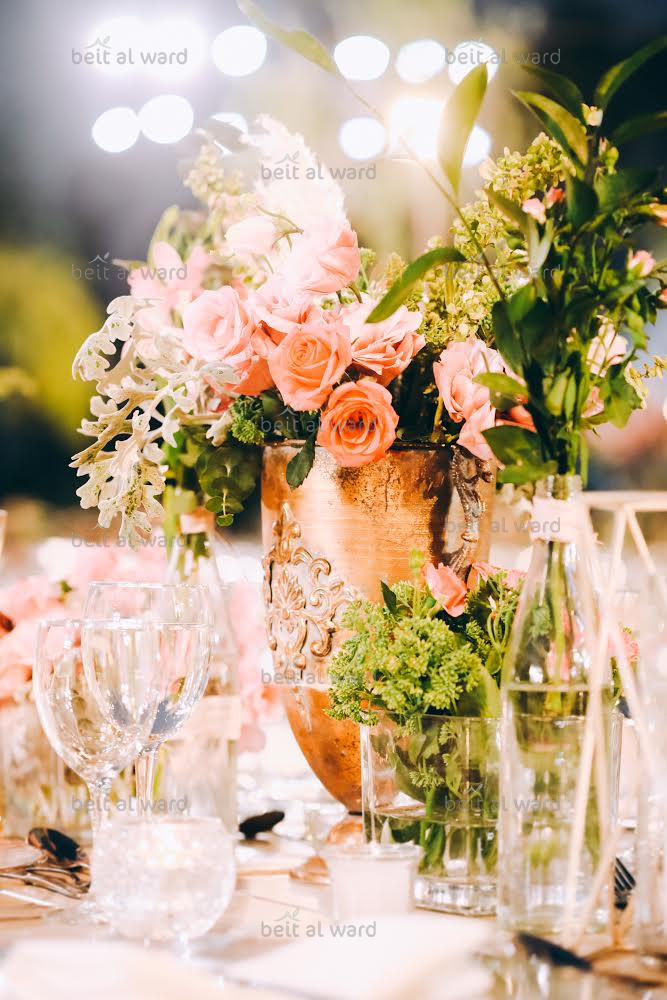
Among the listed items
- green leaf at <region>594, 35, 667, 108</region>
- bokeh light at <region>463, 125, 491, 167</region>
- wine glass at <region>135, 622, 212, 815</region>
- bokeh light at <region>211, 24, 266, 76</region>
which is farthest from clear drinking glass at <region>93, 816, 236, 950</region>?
bokeh light at <region>211, 24, 266, 76</region>

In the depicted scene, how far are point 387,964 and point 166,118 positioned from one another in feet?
7.35

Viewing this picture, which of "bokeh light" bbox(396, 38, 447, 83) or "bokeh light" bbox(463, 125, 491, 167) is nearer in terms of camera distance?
"bokeh light" bbox(463, 125, 491, 167)

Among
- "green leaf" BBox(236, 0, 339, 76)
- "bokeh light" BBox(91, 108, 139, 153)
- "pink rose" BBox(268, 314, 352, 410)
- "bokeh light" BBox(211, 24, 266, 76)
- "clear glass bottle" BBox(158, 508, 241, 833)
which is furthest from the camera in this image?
"bokeh light" BBox(91, 108, 139, 153)

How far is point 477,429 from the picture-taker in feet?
2.75

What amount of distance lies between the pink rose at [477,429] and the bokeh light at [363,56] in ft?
6.02

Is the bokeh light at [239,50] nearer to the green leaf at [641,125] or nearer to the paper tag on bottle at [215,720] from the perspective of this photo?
the paper tag on bottle at [215,720]

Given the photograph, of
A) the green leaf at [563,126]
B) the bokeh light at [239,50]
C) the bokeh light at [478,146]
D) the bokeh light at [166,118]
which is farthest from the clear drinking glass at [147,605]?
the bokeh light at [239,50]

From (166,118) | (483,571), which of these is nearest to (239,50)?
(166,118)

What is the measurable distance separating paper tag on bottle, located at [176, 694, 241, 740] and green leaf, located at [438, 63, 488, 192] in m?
0.55

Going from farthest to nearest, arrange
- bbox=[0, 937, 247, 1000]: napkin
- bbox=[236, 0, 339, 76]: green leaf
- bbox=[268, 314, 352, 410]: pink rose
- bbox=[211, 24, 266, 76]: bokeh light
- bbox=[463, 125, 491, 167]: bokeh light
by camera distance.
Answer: bbox=[211, 24, 266, 76]: bokeh light
bbox=[463, 125, 491, 167]: bokeh light
bbox=[268, 314, 352, 410]: pink rose
bbox=[236, 0, 339, 76]: green leaf
bbox=[0, 937, 247, 1000]: napkin

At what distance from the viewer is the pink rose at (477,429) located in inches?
32.7

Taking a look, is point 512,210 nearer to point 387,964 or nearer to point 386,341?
point 386,341

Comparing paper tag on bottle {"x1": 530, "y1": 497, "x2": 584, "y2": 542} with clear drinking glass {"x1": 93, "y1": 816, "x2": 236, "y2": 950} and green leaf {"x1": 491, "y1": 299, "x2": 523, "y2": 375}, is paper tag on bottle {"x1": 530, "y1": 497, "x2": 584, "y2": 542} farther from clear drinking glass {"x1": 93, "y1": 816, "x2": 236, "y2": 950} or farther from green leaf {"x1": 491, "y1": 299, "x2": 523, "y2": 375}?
clear drinking glass {"x1": 93, "y1": 816, "x2": 236, "y2": 950}

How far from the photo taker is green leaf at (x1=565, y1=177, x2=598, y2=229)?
64cm
